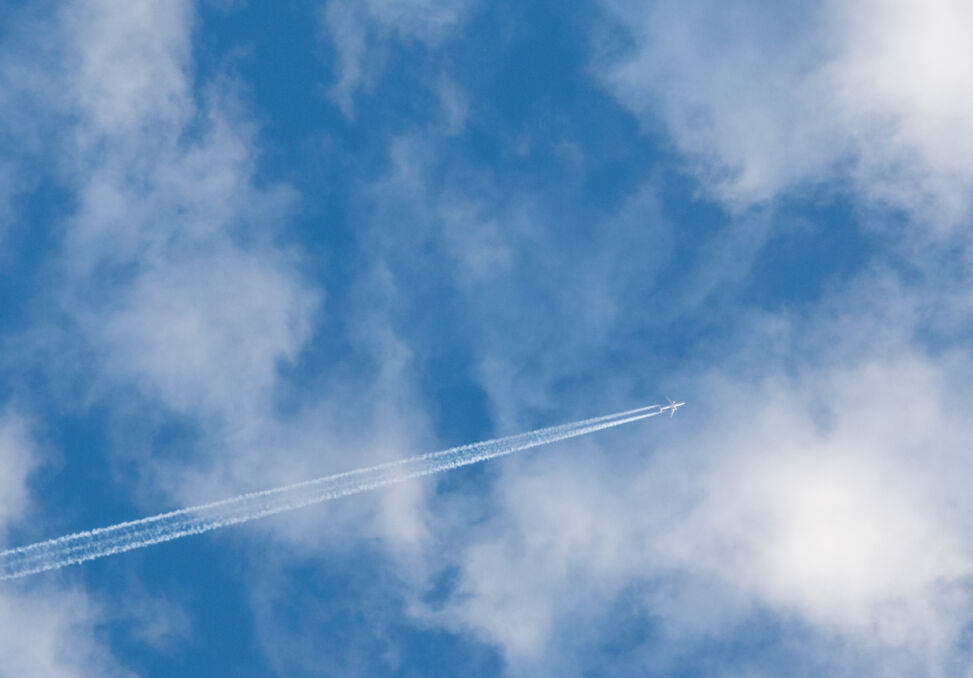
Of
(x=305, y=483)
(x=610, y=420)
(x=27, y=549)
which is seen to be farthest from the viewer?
(x=610, y=420)

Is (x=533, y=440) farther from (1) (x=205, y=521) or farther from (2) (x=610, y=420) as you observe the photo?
(1) (x=205, y=521)

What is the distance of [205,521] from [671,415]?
80.5m

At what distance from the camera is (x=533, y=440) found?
6905 inches

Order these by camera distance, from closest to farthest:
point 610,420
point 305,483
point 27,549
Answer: point 27,549
point 305,483
point 610,420

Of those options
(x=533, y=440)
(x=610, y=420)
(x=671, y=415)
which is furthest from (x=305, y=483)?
(x=671, y=415)

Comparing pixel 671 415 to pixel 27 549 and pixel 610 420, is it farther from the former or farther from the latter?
pixel 27 549

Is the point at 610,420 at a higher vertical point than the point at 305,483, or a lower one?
higher

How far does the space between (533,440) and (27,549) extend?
73.3 meters

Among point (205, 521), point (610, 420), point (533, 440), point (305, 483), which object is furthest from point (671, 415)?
point (205, 521)

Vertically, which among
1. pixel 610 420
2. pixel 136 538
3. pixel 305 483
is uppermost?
pixel 610 420

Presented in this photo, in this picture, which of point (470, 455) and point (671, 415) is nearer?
point (470, 455)

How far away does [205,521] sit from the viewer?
148625 mm

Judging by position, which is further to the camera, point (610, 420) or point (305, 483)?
point (610, 420)

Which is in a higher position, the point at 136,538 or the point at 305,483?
the point at 305,483
